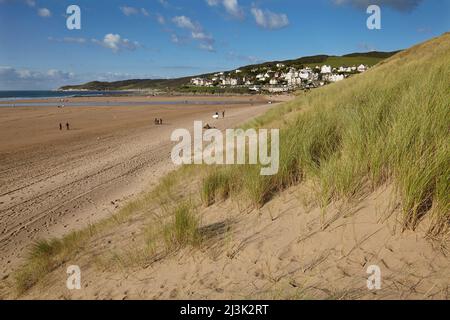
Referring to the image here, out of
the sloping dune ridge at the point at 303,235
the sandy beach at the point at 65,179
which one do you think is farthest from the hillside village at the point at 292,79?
the sloping dune ridge at the point at 303,235

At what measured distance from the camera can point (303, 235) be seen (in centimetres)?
385

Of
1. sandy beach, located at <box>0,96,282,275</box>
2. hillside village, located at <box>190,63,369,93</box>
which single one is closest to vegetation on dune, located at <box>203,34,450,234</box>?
sandy beach, located at <box>0,96,282,275</box>

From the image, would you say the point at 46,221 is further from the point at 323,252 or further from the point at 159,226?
the point at 323,252

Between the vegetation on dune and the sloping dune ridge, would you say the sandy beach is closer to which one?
the sloping dune ridge

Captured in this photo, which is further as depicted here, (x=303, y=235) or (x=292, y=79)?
(x=292, y=79)

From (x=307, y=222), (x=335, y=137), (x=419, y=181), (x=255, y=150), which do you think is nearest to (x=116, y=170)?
(x=255, y=150)

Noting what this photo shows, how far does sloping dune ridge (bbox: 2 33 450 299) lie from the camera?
315 cm

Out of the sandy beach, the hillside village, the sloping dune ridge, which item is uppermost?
→ the hillside village

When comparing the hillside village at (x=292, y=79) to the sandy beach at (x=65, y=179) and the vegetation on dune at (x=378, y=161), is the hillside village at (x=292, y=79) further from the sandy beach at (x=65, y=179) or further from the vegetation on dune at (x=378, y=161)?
the vegetation on dune at (x=378, y=161)

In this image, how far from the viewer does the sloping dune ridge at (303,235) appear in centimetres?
315

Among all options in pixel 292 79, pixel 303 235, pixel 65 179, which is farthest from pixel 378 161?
pixel 292 79

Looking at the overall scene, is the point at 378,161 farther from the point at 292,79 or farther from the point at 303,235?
the point at 292,79

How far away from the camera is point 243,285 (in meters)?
3.27

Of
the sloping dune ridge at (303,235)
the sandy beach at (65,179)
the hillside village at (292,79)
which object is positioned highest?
the hillside village at (292,79)
